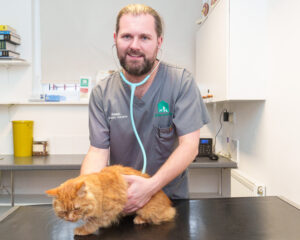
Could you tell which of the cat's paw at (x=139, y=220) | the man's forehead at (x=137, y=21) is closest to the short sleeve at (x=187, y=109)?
the man's forehead at (x=137, y=21)

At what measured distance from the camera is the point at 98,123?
1.27 metres

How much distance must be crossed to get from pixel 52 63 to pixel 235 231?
257 centimetres

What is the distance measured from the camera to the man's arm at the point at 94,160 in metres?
1.15

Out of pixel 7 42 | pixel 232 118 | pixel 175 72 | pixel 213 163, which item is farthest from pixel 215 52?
pixel 7 42

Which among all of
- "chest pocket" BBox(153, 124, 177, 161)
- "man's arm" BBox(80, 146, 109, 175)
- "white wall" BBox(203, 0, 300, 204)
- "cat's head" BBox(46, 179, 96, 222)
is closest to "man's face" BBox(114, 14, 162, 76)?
"chest pocket" BBox(153, 124, 177, 161)

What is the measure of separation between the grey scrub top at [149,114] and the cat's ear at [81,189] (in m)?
0.48

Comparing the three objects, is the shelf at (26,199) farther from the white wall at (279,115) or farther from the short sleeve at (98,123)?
the white wall at (279,115)

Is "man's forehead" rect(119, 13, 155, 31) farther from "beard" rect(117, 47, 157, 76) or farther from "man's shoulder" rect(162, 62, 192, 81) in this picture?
"man's shoulder" rect(162, 62, 192, 81)

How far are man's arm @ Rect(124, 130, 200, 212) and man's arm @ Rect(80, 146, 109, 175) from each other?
30 cm

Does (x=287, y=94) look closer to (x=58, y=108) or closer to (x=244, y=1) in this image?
(x=244, y=1)

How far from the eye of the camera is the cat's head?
0.77 metres

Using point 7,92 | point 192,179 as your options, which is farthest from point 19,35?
point 192,179

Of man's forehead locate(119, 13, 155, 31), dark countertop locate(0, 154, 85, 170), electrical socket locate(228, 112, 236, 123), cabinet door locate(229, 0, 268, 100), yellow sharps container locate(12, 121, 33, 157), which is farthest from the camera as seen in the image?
yellow sharps container locate(12, 121, 33, 157)

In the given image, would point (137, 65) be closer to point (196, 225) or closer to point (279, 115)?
point (196, 225)
